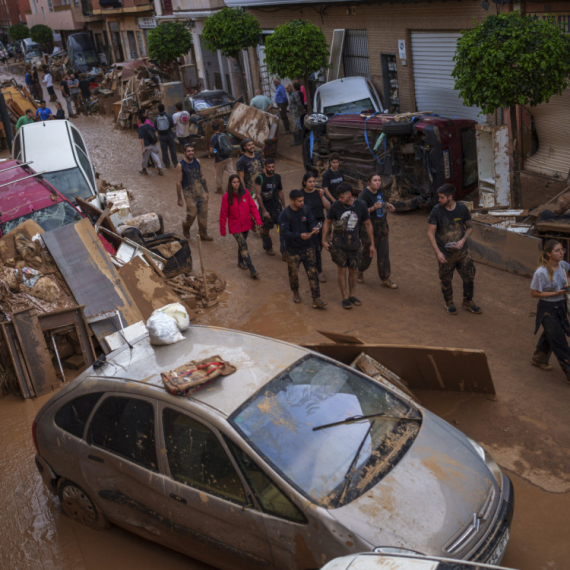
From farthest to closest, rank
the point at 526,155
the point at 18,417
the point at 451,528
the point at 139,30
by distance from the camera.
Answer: the point at 139,30 < the point at 526,155 < the point at 18,417 < the point at 451,528

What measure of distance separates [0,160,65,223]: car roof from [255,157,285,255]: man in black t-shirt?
10.5ft

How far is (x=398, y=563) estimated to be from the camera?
3061mm

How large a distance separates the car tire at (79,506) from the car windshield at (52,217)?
5712mm

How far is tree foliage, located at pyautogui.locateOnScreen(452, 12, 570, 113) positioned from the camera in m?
8.80

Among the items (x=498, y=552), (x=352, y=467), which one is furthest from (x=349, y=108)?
(x=498, y=552)

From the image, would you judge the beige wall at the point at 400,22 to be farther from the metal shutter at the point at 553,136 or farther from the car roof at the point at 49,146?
the car roof at the point at 49,146

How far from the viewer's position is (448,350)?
5.75 m

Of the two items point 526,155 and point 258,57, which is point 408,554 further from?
point 258,57

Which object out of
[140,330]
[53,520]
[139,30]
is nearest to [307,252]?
[140,330]

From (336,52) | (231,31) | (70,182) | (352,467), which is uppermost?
(231,31)

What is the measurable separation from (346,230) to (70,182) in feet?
21.0

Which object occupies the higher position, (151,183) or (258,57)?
(258,57)

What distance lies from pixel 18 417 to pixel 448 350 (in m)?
4.46

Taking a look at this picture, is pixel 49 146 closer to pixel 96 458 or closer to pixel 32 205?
pixel 32 205
